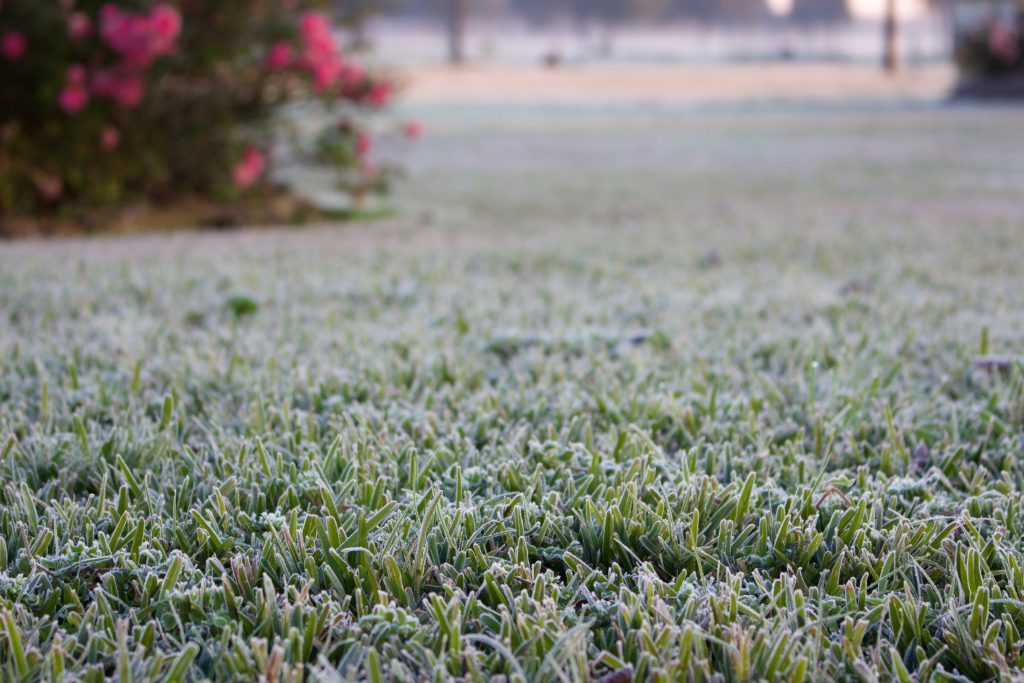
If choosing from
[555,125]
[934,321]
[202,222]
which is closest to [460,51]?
[555,125]

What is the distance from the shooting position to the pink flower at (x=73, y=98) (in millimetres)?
5438

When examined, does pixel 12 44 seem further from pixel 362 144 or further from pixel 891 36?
pixel 891 36

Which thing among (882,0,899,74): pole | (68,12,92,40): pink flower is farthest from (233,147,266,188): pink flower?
(882,0,899,74): pole

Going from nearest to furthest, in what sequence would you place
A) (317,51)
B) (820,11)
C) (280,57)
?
(280,57) → (317,51) → (820,11)

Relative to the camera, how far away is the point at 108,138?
5.79 m

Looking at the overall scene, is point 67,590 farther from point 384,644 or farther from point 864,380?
point 864,380

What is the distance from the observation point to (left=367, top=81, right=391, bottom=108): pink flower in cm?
686

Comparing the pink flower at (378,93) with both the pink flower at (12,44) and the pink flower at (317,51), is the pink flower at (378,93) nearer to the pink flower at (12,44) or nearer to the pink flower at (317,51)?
the pink flower at (317,51)

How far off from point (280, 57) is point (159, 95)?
0.79 meters

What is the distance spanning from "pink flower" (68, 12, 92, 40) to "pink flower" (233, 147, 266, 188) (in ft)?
4.03

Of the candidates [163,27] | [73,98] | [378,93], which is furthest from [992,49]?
[73,98]

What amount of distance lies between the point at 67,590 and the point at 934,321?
2.79 meters

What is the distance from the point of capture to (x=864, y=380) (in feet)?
8.20

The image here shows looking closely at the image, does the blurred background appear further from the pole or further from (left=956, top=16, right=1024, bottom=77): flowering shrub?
the pole
